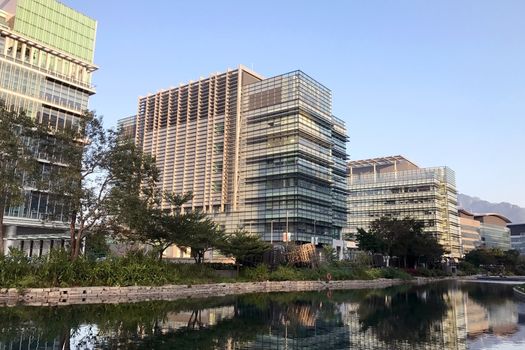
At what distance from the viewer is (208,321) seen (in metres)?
21.4

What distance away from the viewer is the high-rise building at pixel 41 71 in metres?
59.2

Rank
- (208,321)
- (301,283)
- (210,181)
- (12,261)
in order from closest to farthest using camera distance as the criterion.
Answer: (208,321) < (12,261) < (301,283) < (210,181)

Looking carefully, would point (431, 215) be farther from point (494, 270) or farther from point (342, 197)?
point (342, 197)

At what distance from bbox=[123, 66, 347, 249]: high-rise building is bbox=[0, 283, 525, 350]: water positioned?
59.4 metres

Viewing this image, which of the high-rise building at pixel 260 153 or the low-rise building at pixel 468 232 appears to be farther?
the low-rise building at pixel 468 232

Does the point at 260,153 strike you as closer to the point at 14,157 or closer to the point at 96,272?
the point at 96,272

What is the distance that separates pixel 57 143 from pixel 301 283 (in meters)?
31.2

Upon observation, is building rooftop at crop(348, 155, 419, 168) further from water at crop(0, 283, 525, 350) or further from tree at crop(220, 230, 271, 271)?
water at crop(0, 283, 525, 350)

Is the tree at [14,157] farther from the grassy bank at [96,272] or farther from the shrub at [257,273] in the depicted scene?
the shrub at [257,273]

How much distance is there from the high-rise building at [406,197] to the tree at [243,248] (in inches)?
3572

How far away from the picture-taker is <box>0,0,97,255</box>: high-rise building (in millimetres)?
59219

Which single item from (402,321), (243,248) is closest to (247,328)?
(402,321)

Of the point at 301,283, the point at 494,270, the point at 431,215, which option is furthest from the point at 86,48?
the point at 494,270

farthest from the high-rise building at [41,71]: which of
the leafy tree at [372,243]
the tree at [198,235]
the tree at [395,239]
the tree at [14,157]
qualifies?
the tree at [395,239]
